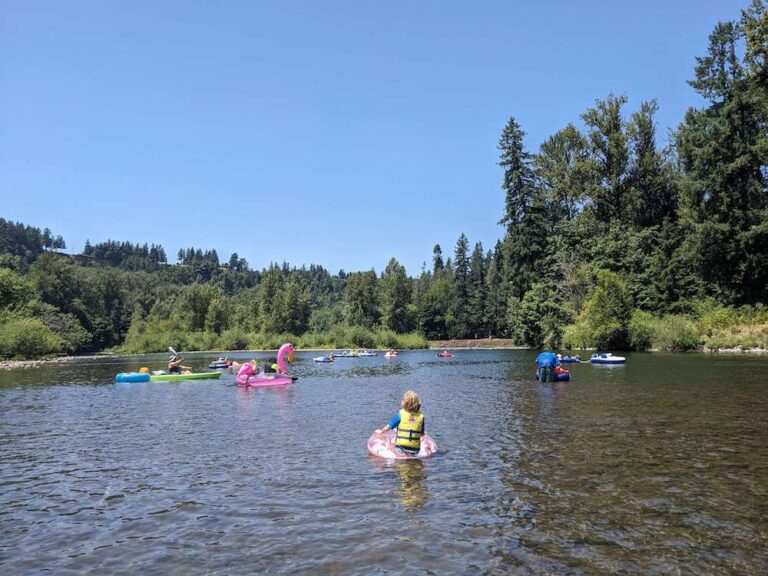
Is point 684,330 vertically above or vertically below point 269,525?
above

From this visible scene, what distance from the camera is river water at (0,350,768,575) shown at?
27.6 feet

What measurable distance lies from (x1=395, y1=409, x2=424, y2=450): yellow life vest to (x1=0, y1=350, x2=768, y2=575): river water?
29.5 inches

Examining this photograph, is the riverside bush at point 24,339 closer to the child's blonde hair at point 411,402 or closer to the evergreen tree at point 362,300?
the evergreen tree at point 362,300

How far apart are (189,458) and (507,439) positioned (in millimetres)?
9255

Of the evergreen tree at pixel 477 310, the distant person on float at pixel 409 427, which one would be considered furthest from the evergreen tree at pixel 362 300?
the distant person on float at pixel 409 427

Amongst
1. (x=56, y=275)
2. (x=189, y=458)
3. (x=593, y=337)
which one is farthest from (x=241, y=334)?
(x=189, y=458)

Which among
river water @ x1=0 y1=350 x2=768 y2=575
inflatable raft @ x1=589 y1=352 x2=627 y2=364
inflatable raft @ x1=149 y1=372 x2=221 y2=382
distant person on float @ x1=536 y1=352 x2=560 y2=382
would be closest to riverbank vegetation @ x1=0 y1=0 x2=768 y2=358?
inflatable raft @ x1=589 y1=352 x2=627 y2=364

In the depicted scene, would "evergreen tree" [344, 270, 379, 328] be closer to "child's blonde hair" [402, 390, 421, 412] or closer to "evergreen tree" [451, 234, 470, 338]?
Result: "evergreen tree" [451, 234, 470, 338]

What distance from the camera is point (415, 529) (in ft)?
31.6

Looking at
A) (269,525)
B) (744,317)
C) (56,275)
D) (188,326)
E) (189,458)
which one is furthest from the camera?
(56,275)

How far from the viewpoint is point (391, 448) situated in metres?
15.3

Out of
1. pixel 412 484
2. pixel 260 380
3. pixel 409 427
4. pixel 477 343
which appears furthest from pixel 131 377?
pixel 477 343

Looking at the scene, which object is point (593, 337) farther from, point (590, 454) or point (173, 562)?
point (173, 562)

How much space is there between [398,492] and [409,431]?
298 centimetres
